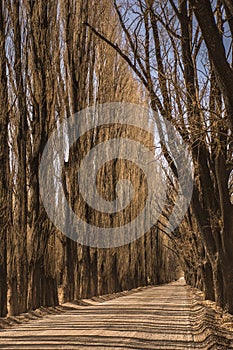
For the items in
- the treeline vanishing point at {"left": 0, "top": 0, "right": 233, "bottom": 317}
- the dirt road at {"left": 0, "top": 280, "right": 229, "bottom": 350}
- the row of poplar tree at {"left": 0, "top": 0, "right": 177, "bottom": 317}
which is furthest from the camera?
the row of poplar tree at {"left": 0, "top": 0, "right": 177, "bottom": 317}

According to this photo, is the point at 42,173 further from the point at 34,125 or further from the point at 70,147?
the point at 70,147

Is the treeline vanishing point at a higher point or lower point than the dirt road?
higher

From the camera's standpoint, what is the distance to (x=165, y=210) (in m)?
31.8

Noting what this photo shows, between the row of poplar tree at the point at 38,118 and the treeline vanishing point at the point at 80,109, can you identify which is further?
the row of poplar tree at the point at 38,118

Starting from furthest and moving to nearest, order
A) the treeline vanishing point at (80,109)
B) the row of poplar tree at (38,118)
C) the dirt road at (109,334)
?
1. the row of poplar tree at (38,118)
2. the treeline vanishing point at (80,109)
3. the dirt road at (109,334)

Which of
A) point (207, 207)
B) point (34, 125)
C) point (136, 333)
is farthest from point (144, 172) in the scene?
point (136, 333)

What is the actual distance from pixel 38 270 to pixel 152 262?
26.4 metres

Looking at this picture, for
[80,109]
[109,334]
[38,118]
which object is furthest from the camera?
[80,109]

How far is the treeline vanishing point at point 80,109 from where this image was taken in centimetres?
945

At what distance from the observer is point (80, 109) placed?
1880cm

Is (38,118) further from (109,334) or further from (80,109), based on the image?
(109,334)

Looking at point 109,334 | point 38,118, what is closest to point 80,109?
point 38,118

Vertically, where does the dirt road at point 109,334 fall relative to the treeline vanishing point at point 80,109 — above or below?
below

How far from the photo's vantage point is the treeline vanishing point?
9453 millimetres
